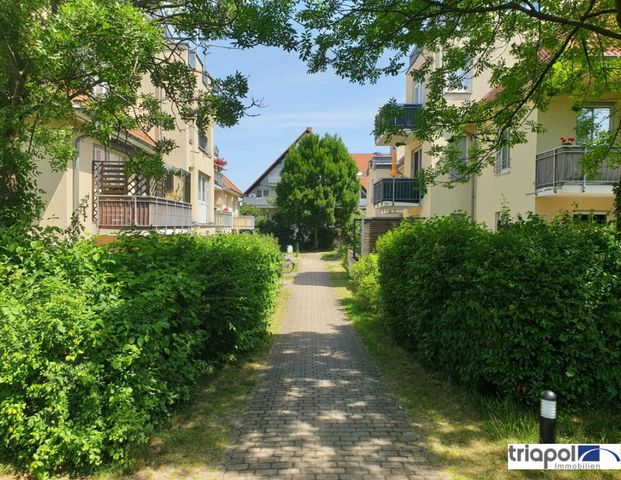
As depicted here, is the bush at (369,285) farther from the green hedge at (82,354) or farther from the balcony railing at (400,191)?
the green hedge at (82,354)

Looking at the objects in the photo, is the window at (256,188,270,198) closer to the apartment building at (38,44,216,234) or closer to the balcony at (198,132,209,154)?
the balcony at (198,132,209,154)

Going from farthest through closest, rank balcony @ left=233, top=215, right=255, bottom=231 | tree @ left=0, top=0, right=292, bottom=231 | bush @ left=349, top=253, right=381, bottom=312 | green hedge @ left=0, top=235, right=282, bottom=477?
balcony @ left=233, top=215, right=255, bottom=231 < bush @ left=349, top=253, right=381, bottom=312 < tree @ left=0, top=0, right=292, bottom=231 < green hedge @ left=0, top=235, right=282, bottom=477

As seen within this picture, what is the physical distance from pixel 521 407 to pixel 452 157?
5424 millimetres

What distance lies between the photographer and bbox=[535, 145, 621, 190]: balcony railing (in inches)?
476

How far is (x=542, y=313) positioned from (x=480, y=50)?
5579 millimetres

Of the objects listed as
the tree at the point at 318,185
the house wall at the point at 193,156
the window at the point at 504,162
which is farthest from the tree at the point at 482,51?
the tree at the point at 318,185

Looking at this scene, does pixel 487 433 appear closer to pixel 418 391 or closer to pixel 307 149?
pixel 418 391

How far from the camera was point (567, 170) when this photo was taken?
12.1 meters

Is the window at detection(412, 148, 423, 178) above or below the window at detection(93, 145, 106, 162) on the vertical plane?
above

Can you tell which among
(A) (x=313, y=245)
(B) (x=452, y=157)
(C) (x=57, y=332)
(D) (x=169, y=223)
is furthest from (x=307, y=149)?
(C) (x=57, y=332)

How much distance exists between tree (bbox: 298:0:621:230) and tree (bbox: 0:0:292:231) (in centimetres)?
124

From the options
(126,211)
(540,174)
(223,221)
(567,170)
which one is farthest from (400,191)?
(223,221)

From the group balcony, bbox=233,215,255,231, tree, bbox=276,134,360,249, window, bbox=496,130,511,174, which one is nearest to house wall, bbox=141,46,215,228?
window, bbox=496,130,511,174

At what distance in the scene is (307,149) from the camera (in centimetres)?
4319
